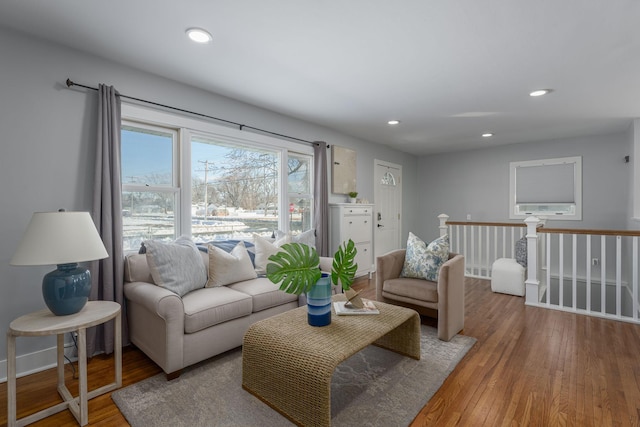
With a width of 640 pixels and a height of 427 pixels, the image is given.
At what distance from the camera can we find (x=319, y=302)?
76.9 inches

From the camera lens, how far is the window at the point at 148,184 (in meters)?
2.79

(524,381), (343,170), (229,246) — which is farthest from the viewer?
(343,170)

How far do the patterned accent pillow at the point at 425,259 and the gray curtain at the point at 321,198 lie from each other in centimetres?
145

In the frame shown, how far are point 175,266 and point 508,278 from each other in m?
4.11

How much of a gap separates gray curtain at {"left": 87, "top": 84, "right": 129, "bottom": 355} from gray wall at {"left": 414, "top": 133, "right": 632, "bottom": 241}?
20.1ft

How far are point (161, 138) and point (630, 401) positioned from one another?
405 centimetres

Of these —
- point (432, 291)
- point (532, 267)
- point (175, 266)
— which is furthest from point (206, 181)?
point (532, 267)

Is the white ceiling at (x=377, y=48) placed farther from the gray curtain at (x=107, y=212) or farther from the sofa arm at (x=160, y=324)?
the sofa arm at (x=160, y=324)

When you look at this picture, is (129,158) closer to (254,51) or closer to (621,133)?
(254,51)

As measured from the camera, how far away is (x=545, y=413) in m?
1.76

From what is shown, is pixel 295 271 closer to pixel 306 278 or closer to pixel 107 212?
pixel 306 278

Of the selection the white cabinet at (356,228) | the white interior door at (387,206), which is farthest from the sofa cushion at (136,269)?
the white interior door at (387,206)

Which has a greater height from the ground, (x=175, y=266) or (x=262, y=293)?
(x=175, y=266)

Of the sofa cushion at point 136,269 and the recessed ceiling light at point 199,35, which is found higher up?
the recessed ceiling light at point 199,35
